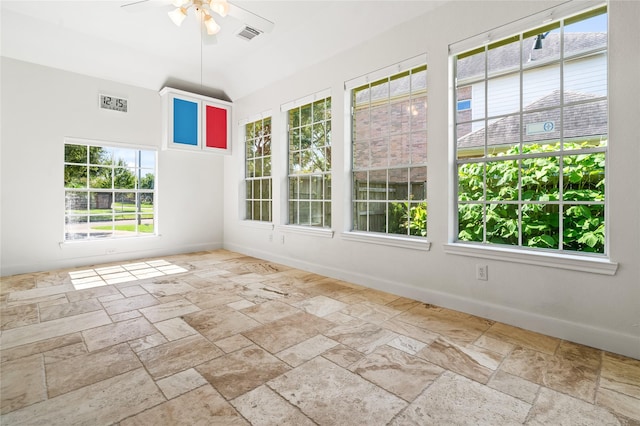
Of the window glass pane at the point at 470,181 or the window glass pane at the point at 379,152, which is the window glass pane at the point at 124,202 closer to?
the window glass pane at the point at 379,152

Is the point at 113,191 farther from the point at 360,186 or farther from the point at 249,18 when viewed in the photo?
the point at 360,186

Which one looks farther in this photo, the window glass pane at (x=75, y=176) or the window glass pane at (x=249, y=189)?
the window glass pane at (x=249, y=189)

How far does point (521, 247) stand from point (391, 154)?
1.68 meters

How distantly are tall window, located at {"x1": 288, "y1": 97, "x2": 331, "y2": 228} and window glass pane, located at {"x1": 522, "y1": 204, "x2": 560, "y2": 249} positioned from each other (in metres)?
2.40

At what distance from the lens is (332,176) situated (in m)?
4.35

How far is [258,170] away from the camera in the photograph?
234 inches

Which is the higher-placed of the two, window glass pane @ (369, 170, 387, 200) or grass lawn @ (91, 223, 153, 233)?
window glass pane @ (369, 170, 387, 200)

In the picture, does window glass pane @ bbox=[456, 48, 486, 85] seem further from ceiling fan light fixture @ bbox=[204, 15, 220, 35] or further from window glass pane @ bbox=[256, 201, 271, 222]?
window glass pane @ bbox=[256, 201, 271, 222]

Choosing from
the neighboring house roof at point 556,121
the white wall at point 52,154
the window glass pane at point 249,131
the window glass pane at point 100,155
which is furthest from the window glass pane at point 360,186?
the window glass pane at point 100,155

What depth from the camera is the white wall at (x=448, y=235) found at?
2.27 m

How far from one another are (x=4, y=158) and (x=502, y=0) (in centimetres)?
614

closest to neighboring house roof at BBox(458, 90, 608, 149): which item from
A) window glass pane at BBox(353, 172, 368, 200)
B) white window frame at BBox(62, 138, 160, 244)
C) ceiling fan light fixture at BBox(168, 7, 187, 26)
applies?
window glass pane at BBox(353, 172, 368, 200)

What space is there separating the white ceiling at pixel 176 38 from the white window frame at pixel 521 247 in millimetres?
725

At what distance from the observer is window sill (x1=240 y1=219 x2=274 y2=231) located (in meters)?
5.53
